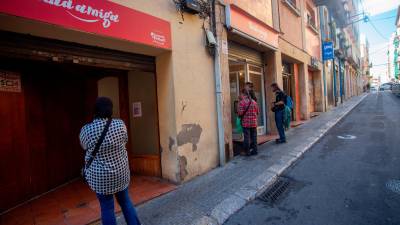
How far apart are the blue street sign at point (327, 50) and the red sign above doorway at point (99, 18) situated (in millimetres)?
14828

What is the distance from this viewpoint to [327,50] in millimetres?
16797

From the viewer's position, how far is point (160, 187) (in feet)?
16.1

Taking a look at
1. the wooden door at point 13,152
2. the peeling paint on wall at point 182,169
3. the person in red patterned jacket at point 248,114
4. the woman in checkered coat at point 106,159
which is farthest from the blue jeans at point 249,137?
the wooden door at point 13,152

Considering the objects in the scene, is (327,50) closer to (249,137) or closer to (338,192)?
(249,137)

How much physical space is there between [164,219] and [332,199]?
2.50 m

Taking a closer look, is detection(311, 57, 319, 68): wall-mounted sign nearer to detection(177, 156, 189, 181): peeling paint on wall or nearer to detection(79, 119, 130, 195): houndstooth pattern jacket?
detection(177, 156, 189, 181): peeling paint on wall

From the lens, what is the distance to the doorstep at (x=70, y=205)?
12.3 ft

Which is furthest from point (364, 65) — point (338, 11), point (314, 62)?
point (314, 62)

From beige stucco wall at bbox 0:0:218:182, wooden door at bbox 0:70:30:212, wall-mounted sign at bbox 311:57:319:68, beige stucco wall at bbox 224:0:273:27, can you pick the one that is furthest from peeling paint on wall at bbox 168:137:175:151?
wall-mounted sign at bbox 311:57:319:68

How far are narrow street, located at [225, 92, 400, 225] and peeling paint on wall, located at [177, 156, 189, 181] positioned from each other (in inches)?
57.4

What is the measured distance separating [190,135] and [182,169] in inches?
27.2

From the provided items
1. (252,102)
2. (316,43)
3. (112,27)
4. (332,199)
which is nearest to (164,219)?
(332,199)

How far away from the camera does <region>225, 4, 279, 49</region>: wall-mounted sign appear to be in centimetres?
652

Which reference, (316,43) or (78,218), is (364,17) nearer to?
(316,43)
